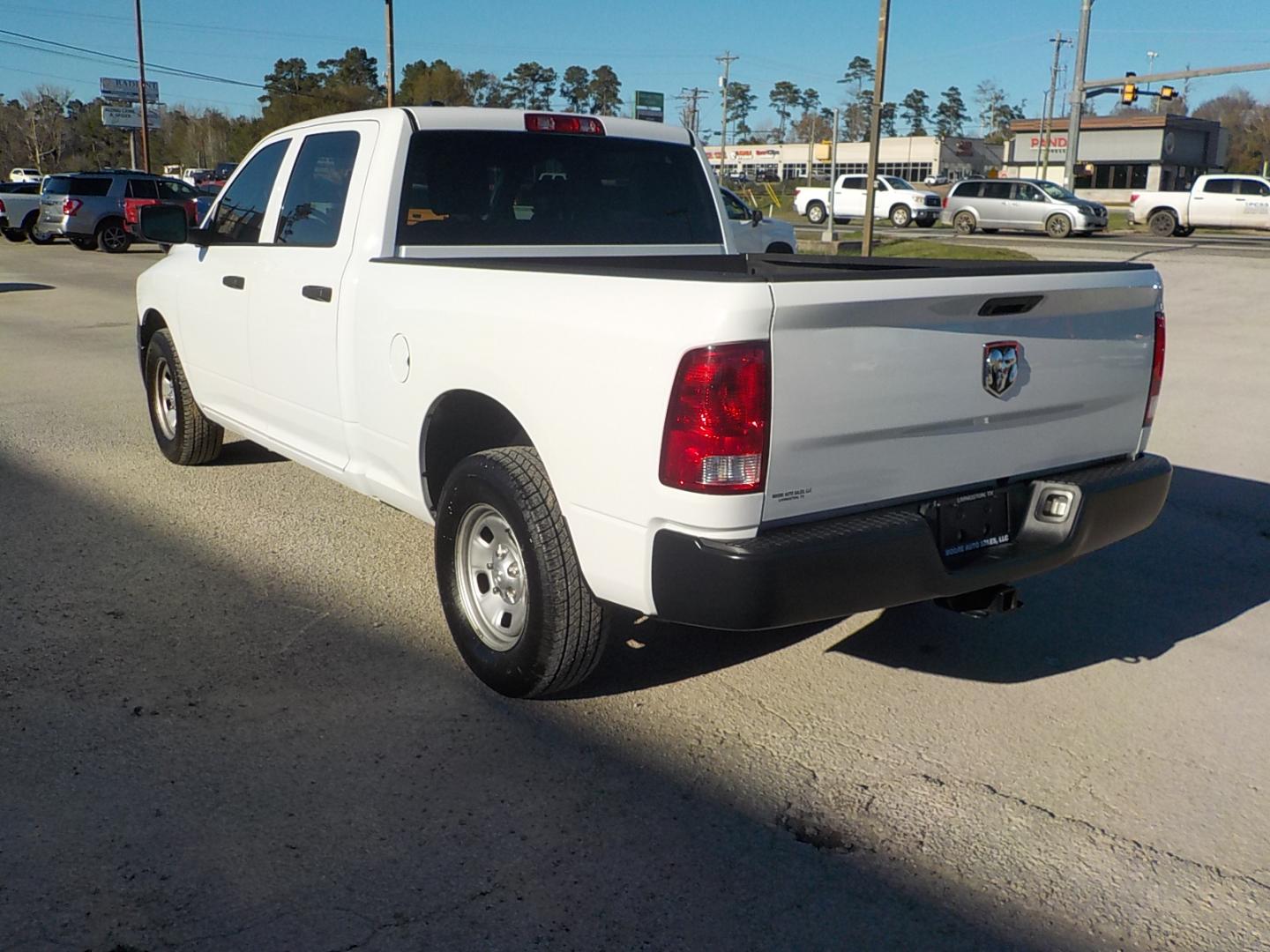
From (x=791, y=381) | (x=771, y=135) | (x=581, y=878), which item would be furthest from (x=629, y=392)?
(x=771, y=135)

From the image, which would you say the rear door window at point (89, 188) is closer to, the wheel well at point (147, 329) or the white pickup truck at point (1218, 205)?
the wheel well at point (147, 329)

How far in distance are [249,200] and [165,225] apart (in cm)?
55

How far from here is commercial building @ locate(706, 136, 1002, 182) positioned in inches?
4151

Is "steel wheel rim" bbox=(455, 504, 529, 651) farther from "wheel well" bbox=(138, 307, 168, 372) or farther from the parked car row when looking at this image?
the parked car row

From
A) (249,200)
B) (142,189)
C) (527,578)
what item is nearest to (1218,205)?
(142,189)

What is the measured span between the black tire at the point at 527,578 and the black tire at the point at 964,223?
1321 inches

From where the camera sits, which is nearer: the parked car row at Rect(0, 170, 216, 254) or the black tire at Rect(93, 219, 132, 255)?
the parked car row at Rect(0, 170, 216, 254)

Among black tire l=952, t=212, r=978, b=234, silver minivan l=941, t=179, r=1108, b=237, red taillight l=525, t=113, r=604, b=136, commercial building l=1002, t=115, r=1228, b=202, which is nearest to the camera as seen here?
red taillight l=525, t=113, r=604, b=136

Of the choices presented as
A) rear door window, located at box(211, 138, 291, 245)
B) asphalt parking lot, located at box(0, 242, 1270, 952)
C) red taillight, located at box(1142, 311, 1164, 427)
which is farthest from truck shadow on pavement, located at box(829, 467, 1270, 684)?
rear door window, located at box(211, 138, 291, 245)

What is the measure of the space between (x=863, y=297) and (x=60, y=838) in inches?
102

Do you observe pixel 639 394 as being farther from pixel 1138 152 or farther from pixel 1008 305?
pixel 1138 152

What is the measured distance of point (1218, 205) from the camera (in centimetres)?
3356

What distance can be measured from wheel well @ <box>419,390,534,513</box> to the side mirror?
2596 millimetres

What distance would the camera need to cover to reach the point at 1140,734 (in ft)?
12.6
